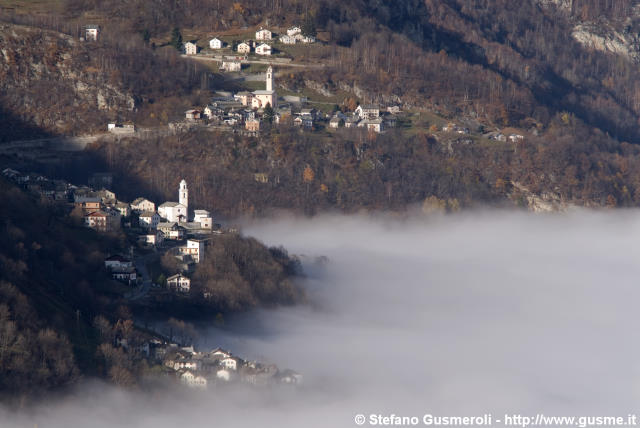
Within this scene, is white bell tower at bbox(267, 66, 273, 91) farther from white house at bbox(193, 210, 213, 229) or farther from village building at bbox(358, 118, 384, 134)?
white house at bbox(193, 210, 213, 229)

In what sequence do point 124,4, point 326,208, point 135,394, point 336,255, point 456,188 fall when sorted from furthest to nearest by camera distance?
point 124,4
point 456,188
point 326,208
point 336,255
point 135,394

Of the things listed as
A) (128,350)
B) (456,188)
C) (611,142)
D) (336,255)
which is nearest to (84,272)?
(128,350)

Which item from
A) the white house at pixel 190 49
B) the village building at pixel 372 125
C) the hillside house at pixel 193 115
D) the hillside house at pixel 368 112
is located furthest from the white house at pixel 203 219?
the white house at pixel 190 49

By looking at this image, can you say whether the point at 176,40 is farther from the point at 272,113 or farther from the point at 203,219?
the point at 203,219

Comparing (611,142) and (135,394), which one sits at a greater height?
(135,394)

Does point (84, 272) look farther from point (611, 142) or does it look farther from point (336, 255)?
point (611, 142)

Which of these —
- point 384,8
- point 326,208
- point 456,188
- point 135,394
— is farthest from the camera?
point 384,8

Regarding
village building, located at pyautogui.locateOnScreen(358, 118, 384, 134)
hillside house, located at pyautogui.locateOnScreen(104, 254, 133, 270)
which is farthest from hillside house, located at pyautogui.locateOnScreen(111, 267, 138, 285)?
village building, located at pyautogui.locateOnScreen(358, 118, 384, 134)
